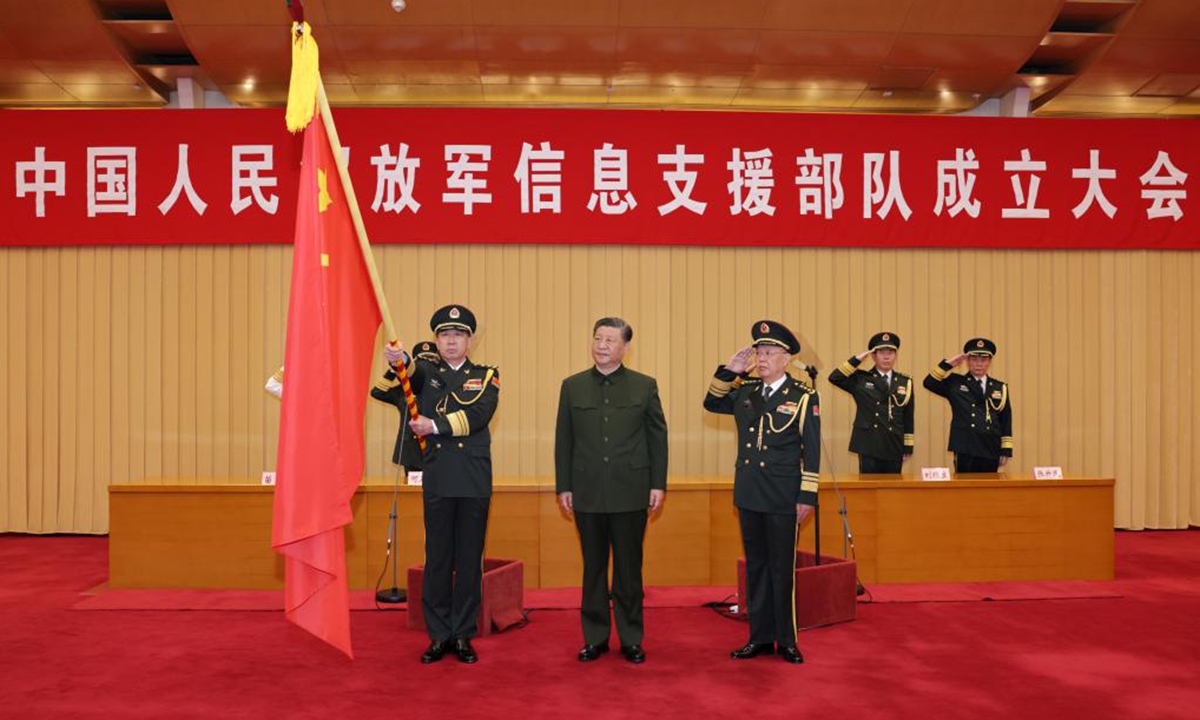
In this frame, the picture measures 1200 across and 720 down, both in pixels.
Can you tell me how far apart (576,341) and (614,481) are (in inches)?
138

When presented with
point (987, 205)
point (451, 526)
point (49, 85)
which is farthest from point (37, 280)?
point (987, 205)

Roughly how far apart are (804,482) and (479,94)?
4.58 meters

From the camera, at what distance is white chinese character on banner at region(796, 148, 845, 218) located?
729cm

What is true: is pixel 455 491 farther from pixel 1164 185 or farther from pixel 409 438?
pixel 1164 185

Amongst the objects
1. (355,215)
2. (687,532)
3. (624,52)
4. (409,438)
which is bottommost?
(687,532)

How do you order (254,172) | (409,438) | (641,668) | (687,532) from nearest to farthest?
(641,668), (687,532), (409,438), (254,172)

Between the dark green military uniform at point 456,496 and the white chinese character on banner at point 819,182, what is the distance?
3932 mm

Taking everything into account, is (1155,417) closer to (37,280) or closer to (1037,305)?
(1037,305)

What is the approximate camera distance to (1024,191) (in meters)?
7.38

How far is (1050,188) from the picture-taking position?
7.38m

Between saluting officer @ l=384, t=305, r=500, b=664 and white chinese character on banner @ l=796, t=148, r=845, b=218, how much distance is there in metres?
3.91

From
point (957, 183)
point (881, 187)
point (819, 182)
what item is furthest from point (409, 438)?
point (957, 183)

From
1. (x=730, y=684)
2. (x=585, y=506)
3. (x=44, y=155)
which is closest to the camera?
(x=730, y=684)

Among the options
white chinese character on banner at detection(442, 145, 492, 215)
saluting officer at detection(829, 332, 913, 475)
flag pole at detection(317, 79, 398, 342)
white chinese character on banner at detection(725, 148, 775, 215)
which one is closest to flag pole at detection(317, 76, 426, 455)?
flag pole at detection(317, 79, 398, 342)
